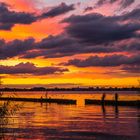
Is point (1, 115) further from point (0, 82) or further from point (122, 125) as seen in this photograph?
point (122, 125)

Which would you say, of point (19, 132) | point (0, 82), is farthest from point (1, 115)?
point (19, 132)

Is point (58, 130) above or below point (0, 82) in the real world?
below

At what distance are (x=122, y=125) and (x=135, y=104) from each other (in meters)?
45.7

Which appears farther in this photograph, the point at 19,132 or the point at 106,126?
the point at 106,126

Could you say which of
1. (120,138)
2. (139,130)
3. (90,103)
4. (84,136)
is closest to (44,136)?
(84,136)

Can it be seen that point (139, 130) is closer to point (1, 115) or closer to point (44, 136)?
point (44, 136)

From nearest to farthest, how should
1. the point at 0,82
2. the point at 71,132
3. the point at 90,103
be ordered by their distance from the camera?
the point at 0,82
the point at 71,132
the point at 90,103

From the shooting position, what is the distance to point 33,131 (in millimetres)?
41719

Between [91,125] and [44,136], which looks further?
[91,125]

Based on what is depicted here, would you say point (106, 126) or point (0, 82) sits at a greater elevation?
point (0, 82)

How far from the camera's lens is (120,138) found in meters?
36.7

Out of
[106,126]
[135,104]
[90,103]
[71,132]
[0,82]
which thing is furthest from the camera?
[90,103]

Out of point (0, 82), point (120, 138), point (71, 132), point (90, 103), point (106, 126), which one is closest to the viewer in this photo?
point (0, 82)

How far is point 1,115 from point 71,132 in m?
11.8
